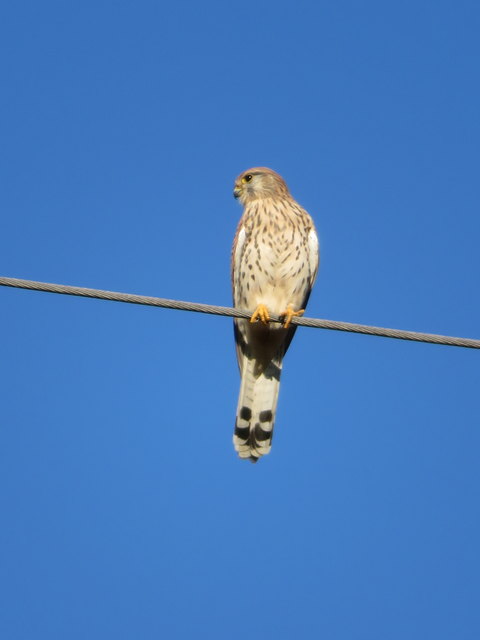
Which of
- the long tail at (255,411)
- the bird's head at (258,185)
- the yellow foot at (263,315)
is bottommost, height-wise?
the long tail at (255,411)

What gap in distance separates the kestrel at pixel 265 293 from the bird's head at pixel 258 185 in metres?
0.31

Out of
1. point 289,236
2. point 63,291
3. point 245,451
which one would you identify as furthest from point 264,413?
point 63,291

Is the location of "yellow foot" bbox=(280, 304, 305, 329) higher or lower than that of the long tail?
higher

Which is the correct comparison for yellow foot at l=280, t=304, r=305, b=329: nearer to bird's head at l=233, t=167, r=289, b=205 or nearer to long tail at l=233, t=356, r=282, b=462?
long tail at l=233, t=356, r=282, b=462

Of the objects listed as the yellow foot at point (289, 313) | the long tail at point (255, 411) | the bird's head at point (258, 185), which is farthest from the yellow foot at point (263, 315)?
the bird's head at point (258, 185)

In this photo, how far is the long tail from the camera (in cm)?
533

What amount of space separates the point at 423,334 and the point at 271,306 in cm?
183

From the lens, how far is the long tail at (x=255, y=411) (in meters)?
5.33

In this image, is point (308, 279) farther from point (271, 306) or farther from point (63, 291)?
point (63, 291)

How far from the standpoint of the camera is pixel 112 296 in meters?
3.44

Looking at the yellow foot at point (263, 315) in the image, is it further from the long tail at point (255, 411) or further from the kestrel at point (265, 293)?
the long tail at point (255, 411)

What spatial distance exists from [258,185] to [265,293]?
3.59ft

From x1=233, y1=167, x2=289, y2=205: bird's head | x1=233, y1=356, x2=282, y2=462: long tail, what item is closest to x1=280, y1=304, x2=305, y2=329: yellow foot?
x1=233, y1=356, x2=282, y2=462: long tail

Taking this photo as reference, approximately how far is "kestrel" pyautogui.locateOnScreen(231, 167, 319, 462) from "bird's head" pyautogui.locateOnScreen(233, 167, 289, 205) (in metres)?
0.31
